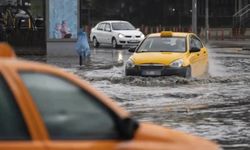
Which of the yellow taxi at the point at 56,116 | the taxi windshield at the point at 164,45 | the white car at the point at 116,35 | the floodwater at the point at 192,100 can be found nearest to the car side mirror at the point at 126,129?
the yellow taxi at the point at 56,116

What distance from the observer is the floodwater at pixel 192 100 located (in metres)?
11.0

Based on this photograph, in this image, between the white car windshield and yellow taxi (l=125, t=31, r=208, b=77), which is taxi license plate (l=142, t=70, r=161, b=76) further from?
the white car windshield

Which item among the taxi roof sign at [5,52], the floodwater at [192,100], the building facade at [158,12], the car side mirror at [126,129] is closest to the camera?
the car side mirror at [126,129]

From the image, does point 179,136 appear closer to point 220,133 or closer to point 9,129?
point 9,129

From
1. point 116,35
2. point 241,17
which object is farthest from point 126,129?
point 241,17

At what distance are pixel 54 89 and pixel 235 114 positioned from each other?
9.06 meters

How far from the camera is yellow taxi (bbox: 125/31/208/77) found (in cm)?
1764

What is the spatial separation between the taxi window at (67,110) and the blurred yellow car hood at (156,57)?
44.1 feet

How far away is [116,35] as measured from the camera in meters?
37.8

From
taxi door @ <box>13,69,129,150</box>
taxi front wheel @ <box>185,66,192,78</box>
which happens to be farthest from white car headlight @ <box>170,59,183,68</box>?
taxi door @ <box>13,69,129,150</box>

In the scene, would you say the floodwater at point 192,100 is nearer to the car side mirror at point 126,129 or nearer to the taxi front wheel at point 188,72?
the taxi front wheel at point 188,72

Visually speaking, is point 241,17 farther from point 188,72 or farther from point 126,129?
point 126,129

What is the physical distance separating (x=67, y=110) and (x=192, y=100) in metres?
10.8

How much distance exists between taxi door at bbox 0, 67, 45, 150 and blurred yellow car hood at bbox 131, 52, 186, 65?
13787mm
